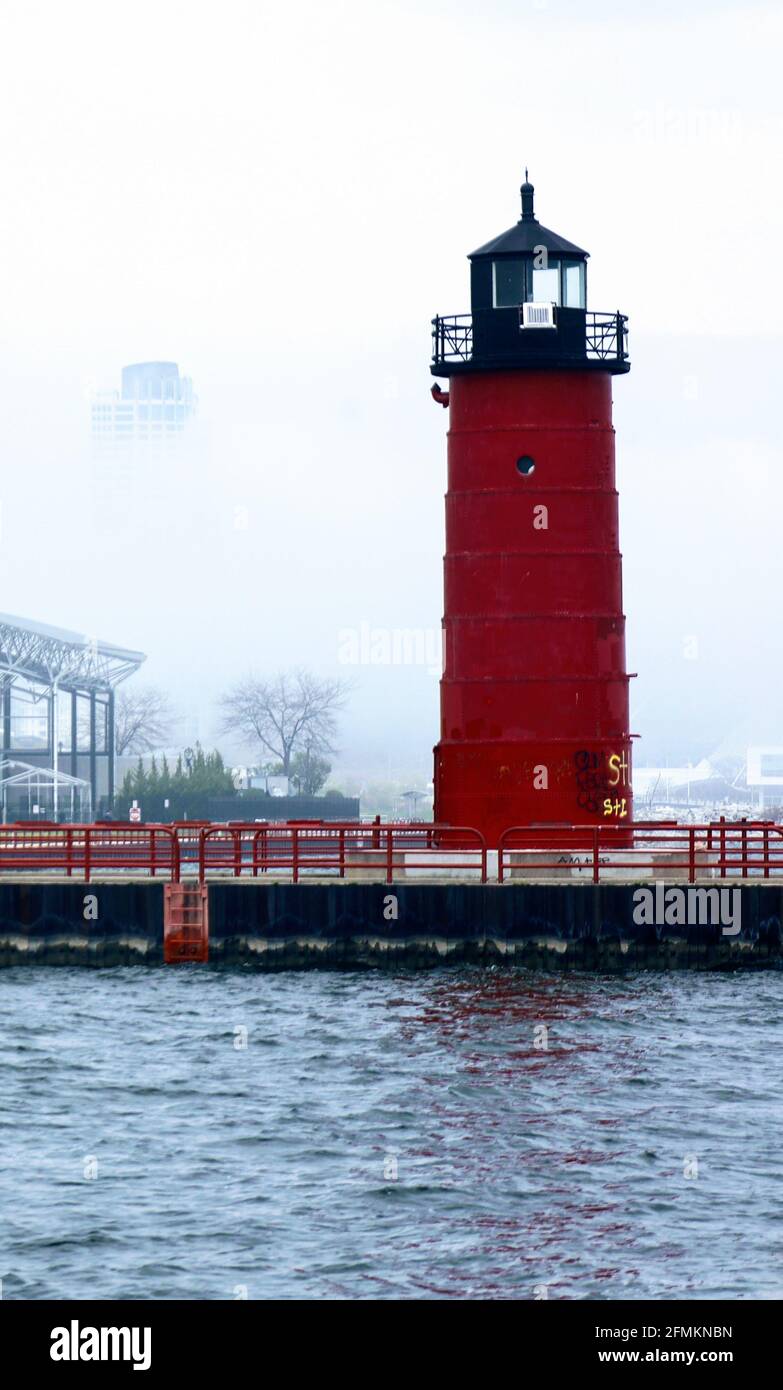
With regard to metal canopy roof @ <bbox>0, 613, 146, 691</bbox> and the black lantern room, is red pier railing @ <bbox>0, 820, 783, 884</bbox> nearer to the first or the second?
the black lantern room

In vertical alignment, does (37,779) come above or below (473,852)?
above

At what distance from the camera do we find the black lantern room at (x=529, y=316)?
126 ft

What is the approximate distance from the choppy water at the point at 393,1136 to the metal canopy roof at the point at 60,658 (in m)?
79.3

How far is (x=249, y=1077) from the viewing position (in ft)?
86.7

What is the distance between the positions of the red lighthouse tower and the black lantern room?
0.08ft

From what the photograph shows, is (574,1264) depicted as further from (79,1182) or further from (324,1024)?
(324,1024)

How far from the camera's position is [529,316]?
38.3 metres

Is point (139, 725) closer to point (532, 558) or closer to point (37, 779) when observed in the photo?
point (37, 779)

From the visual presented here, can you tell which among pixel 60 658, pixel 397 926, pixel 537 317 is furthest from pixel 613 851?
pixel 60 658

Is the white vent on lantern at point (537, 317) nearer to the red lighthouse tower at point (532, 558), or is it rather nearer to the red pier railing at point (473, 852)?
the red lighthouse tower at point (532, 558)

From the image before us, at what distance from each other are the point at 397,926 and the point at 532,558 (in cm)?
730

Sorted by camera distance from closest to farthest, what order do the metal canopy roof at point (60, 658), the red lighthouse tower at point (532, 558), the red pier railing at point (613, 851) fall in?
the red pier railing at point (613, 851)
the red lighthouse tower at point (532, 558)
the metal canopy roof at point (60, 658)

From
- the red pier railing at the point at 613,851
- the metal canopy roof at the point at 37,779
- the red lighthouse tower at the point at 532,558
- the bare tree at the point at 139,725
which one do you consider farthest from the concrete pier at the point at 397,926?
the bare tree at the point at 139,725
